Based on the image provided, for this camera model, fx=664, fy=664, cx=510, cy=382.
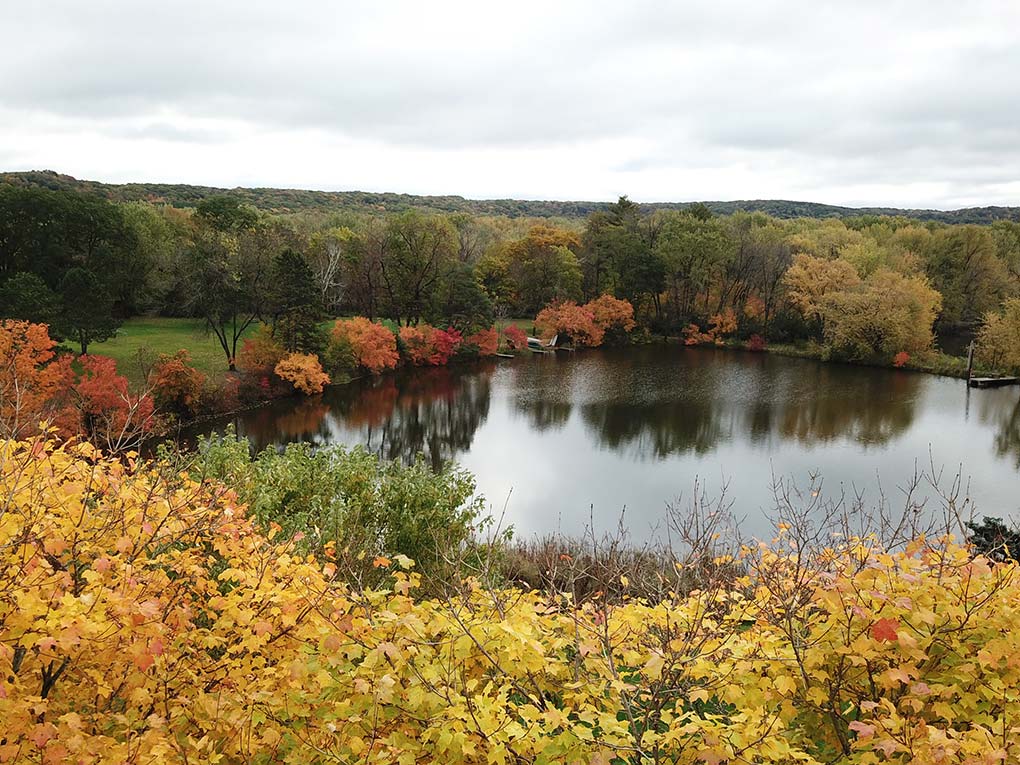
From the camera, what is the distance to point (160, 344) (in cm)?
3347

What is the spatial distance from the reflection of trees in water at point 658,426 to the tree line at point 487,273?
14.1m

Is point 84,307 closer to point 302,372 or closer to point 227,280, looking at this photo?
point 227,280

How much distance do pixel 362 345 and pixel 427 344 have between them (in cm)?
468

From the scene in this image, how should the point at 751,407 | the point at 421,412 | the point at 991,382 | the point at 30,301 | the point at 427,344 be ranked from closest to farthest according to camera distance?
the point at 30,301
the point at 421,412
the point at 751,407
the point at 991,382
the point at 427,344

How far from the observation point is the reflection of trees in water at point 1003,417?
23438mm

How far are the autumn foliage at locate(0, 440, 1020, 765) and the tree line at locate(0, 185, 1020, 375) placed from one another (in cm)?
2523

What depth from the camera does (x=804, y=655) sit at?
3684 mm

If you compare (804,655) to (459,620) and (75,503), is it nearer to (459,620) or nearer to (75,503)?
(459,620)

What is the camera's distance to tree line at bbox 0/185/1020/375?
28.3 m

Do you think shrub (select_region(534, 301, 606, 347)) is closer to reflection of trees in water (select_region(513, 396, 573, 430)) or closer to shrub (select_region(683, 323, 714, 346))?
shrub (select_region(683, 323, 714, 346))

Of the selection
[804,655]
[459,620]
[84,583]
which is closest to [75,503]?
[84,583]

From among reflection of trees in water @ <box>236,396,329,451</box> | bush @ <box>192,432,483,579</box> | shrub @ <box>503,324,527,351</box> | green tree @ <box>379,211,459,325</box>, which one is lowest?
reflection of trees in water @ <box>236,396,329,451</box>

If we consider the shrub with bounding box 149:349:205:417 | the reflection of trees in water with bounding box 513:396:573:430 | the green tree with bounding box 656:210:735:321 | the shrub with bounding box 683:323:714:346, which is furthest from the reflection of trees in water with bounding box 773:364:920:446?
the shrub with bounding box 149:349:205:417

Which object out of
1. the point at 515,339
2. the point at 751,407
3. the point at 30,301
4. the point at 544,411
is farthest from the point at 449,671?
the point at 515,339
